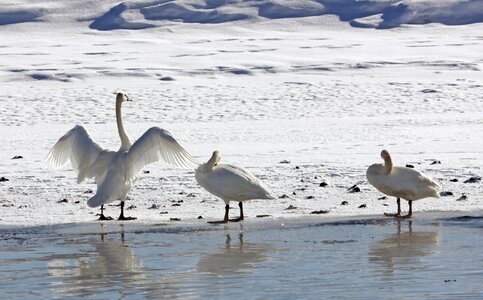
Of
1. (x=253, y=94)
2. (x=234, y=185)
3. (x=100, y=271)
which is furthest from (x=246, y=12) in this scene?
(x=100, y=271)

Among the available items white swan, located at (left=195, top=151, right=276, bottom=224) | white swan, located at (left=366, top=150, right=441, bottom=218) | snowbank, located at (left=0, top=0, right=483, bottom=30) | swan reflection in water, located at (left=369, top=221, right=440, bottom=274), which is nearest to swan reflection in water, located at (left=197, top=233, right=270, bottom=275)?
swan reflection in water, located at (left=369, top=221, right=440, bottom=274)

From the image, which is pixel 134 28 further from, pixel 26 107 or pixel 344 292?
pixel 344 292

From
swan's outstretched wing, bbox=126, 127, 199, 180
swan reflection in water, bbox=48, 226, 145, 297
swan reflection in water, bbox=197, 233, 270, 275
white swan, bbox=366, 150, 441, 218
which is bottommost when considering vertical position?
swan reflection in water, bbox=197, 233, 270, 275

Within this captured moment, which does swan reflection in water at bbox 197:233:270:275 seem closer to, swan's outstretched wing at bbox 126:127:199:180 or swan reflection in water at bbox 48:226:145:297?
swan reflection in water at bbox 48:226:145:297

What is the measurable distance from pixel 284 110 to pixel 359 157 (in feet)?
19.6

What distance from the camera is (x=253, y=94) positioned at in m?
20.7

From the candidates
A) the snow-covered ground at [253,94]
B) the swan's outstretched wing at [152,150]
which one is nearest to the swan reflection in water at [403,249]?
the snow-covered ground at [253,94]

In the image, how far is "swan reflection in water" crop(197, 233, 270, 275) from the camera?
23.6 feet

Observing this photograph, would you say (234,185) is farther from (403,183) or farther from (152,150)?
(403,183)

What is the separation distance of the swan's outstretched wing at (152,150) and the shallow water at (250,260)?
666 millimetres

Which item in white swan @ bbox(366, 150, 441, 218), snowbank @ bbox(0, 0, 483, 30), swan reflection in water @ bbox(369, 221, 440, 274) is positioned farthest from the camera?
snowbank @ bbox(0, 0, 483, 30)

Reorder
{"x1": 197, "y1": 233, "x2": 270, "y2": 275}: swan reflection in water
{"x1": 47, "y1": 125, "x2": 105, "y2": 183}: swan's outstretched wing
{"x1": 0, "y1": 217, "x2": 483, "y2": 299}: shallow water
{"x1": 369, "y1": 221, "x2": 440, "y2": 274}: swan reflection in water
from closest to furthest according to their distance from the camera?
1. {"x1": 0, "y1": 217, "x2": 483, "y2": 299}: shallow water
2. {"x1": 197, "y1": 233, "x2": 270, "y2": 275}: swan reflection in water
3. {"x1": 369, "y1": 221, "x2": 440, "y2": 274}: swan reflection in water
4. {"x1": 47, "y1": 125, "x2": 105, "y2": 183}: swan's outstretched wing

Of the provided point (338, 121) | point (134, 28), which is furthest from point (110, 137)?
point (134, 28)

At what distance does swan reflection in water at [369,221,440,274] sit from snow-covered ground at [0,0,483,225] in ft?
3.65
